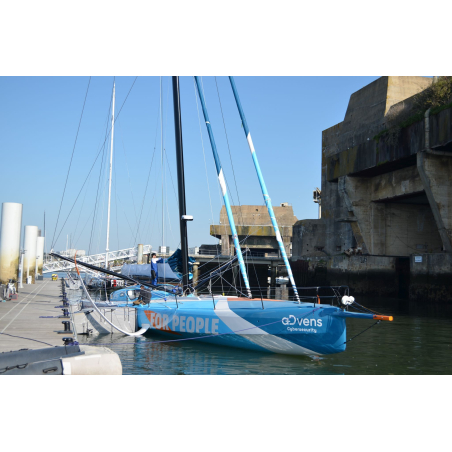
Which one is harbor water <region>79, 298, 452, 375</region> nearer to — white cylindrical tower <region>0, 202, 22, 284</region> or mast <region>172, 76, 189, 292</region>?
mast <region>172, 76, 189, 292</region>

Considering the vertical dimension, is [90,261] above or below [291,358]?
above

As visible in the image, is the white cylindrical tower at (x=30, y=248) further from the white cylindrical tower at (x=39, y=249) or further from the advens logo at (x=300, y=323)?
the advens logo at (x=300, y=323)

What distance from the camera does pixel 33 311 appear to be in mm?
14672

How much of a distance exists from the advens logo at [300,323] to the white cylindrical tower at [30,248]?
23.0 m

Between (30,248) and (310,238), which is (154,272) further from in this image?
(310,238)

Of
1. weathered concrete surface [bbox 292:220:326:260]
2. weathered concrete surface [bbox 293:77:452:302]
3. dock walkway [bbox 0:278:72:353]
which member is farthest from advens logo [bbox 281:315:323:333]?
weathered concrete surface [bbox 292:220:326:260]

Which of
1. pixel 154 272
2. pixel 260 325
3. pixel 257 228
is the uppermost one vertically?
pixel 257 228

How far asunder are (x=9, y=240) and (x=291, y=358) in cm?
1392

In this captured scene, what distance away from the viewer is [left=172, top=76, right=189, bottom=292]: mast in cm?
1496

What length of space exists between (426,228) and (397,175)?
5.96 metres

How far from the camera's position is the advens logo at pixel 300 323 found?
31.9 ft

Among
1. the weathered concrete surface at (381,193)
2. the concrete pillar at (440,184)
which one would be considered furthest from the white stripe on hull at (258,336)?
the weathered concrete surface at (381,193)

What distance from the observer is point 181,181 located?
1559 cm

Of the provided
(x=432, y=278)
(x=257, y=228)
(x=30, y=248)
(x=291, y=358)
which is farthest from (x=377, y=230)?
(x=257, y=228)
